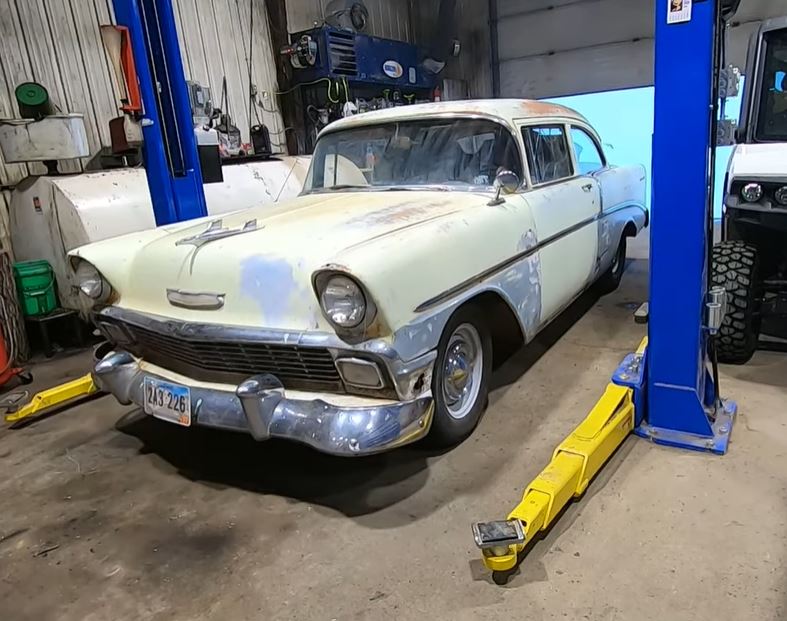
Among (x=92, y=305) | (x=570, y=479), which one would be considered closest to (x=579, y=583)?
(x=570, y=479)

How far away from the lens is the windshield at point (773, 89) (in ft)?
11.9

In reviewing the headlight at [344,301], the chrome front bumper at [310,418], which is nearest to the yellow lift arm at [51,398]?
the chrome front bumper at [310,418]

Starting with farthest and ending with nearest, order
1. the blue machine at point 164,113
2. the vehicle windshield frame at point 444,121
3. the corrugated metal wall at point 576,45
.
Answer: the corrugated metal wall at point 576,45 → the blue machine at point 164,113 → the vehicle windshield frame at point 444,121

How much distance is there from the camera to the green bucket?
15.5 feet

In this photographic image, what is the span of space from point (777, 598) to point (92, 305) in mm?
3013

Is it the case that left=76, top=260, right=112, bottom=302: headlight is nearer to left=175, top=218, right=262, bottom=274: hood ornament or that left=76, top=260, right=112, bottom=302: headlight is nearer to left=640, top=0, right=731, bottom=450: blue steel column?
left=175, top=218, right=262, bottom=274: hood ornament

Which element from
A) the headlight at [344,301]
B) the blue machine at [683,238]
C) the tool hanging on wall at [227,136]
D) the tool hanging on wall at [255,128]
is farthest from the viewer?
the tool hanging on wall at [255,128]

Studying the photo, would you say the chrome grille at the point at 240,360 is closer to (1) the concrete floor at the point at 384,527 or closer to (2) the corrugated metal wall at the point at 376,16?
(1) the concrete floor at the point at 384,527

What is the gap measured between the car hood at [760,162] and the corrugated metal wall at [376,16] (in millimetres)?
6485

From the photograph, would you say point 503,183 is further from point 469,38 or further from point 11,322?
point 469,38

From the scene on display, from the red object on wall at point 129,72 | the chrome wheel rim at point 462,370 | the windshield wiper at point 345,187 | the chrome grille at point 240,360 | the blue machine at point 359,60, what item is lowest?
the chrome wheel rim at point 462,370

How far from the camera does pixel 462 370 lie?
9.07 feet

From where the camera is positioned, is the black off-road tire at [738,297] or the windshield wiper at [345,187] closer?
the black off-road tire at [738,297]

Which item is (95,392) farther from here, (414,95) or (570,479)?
(414,95)
